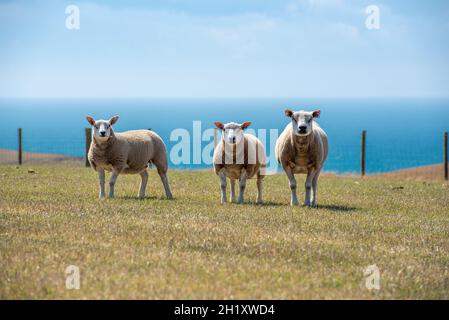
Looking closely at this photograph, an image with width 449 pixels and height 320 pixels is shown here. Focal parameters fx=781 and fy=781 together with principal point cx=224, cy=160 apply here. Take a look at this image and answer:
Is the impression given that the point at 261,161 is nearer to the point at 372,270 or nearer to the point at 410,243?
the point at 410,243

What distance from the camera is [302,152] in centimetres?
1636

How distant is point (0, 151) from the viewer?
44.8 m

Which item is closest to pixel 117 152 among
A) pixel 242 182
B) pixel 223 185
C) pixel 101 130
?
pixel 101 130

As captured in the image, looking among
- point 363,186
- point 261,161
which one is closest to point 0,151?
point 363,186

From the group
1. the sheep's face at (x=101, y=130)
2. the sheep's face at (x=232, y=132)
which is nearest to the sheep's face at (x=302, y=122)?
the sheep's face at (x=232, y=132)

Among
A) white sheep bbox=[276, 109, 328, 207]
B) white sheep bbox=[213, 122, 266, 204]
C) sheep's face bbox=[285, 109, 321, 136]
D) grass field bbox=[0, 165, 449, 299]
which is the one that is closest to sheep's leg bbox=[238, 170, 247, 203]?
white sheep bbox=[213, 122, 266, 204]

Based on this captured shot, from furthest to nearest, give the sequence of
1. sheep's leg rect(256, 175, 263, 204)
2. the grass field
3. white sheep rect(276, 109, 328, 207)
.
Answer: sheep's leg rect(256, 175, 263, 204) < white sheep rect(276, 109, 328, 207) < the grass field

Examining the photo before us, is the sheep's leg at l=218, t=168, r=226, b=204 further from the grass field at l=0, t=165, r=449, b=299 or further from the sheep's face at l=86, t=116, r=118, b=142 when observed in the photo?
the sheep's face at l=86, t=116, r=118, b=142

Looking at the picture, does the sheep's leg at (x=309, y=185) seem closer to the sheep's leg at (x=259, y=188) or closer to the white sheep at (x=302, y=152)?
the white sheep at (x=302, y=152)

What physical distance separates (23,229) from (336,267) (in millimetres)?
5013

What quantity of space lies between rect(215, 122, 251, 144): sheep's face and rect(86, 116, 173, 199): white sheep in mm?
1957

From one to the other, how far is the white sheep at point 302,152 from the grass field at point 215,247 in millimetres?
644

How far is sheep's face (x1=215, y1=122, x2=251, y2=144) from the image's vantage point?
52.7ft

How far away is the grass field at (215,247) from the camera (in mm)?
8633
